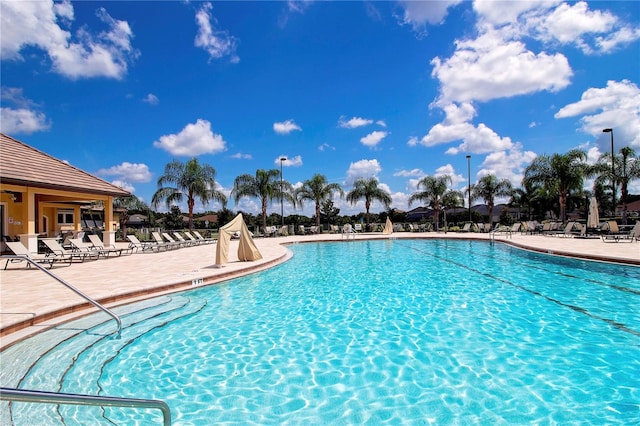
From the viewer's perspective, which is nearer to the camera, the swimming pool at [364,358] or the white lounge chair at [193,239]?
the swimming pool at [364,358]

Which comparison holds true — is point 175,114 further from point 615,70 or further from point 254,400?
point 615,70

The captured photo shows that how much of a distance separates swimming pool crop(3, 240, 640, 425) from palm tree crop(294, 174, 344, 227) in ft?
78.5

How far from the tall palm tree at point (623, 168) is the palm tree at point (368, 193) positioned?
17.3 metres

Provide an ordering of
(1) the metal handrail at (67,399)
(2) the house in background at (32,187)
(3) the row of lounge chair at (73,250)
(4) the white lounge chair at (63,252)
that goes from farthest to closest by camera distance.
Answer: (2) the house in background at (32,187) → (4) the white lounge chair at (63,252) → (3) the row of lounge chair at (73,250) → (1) the metal handrail at (67,399)

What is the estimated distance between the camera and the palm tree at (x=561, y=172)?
28.0 meters

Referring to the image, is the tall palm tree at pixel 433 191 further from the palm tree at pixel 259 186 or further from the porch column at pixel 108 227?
the porch column at pixel 108 227

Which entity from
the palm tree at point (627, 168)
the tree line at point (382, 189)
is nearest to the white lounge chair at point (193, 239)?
the tree line at point (382, 189)

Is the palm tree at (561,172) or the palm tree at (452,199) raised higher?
the palm tree at (561,172)

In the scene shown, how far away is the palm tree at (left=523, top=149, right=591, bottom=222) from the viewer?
28.0m

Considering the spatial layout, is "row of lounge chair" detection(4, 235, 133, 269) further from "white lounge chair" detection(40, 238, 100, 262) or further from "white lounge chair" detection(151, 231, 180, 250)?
"white lounge chair" detection(151, 231, 180, 250)

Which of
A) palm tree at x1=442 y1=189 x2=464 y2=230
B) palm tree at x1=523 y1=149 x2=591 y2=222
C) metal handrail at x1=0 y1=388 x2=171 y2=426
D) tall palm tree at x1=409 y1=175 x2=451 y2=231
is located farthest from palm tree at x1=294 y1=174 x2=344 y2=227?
metal handrail at x1=0 y1=388 x2=171 y2=426

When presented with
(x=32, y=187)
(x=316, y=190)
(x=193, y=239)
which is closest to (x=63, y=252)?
(x=32, y=187)

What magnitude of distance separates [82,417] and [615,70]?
76.8 ft

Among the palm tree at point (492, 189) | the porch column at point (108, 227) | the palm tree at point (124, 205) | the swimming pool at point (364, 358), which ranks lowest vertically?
the swimming pool at point (364, 358)
